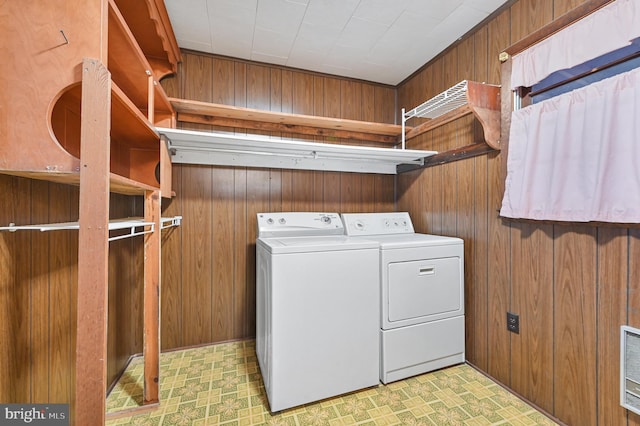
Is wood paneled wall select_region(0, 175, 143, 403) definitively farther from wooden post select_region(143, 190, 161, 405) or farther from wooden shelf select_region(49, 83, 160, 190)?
wooden post select_region(143, 190, 161, 405)

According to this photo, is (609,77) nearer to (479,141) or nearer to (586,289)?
(479,141)

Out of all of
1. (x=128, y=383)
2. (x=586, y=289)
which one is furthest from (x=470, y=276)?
(x=128, y=383)

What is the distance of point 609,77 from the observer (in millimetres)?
1208

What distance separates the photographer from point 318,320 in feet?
5.02

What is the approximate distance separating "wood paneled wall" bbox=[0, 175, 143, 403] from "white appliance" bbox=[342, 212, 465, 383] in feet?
5.26

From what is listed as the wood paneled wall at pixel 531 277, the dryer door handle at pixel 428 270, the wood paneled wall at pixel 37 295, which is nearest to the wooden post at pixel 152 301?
the wood paneled wall at pixel 37 295

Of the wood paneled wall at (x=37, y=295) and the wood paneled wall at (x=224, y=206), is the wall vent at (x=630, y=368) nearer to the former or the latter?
the wood paneled wall at (x=224, y=206)

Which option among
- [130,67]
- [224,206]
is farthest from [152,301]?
[130,67]

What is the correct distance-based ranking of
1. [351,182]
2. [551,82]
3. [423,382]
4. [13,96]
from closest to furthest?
[13,96] → [551,82] → [423,382] → [351,182]

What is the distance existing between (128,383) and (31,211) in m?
1.30

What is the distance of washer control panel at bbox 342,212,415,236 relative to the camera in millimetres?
2205

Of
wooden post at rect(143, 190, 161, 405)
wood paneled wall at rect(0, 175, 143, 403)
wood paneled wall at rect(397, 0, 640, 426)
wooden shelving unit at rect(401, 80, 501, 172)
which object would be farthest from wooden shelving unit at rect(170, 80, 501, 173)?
wood paneled wall at rect(0, 175, 143, 403)

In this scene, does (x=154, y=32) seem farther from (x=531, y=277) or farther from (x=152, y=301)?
(x=531, y=277)

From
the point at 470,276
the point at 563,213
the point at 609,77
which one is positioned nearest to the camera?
→ the point at 609,77
